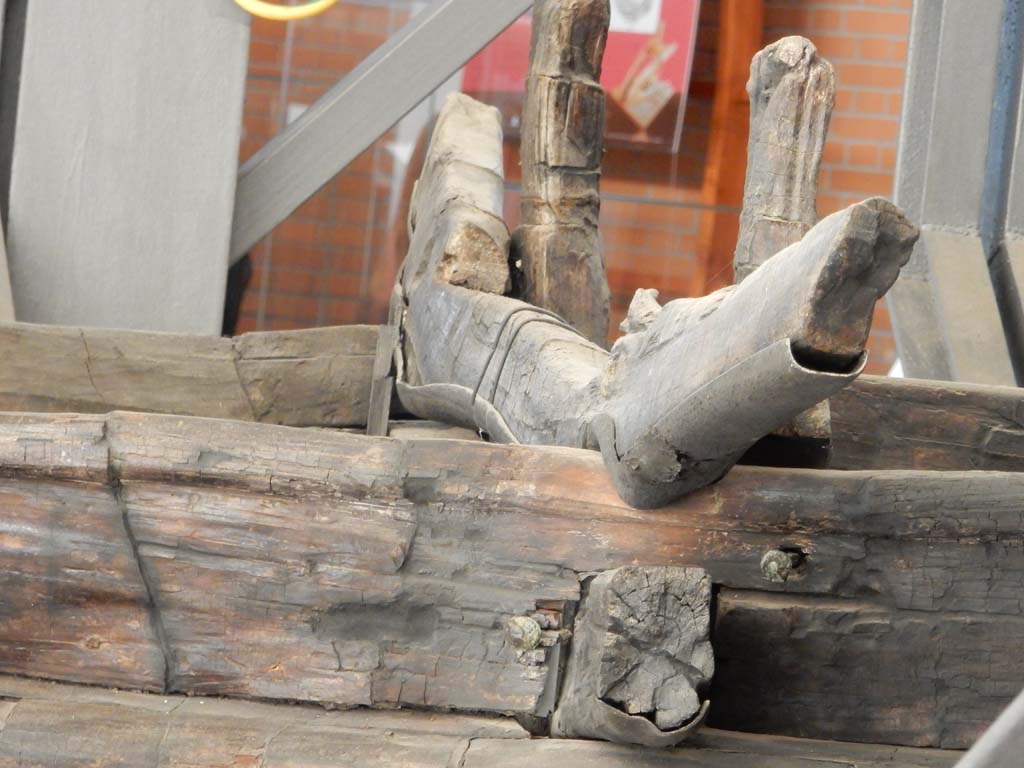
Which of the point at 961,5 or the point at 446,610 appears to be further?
the point at 961,5

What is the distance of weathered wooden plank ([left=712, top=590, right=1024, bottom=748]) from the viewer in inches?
53.2

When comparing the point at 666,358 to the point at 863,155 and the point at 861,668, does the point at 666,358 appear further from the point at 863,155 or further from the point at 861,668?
the point at 863,155

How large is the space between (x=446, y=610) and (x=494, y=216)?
1.07 metres

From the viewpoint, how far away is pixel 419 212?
262cm

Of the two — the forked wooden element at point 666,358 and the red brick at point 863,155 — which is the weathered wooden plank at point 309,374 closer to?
the forked wooden element at point 666,358

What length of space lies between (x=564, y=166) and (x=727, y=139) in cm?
237

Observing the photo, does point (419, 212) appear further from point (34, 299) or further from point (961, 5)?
point (961, 5)

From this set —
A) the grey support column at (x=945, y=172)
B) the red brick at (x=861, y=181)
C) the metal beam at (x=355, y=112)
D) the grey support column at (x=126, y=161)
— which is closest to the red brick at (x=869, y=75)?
the red brick at (x=861, y=181)

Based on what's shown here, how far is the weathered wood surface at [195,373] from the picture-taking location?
8.23 ft

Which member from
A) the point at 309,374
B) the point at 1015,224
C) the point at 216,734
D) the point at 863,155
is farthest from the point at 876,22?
the point at 216,734

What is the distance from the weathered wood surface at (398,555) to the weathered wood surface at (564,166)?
94 centimetres

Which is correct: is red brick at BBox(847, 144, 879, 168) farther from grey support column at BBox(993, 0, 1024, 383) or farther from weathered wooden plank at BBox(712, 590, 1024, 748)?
weathered wooden plank at BBox(712, 590, 1024, 748)

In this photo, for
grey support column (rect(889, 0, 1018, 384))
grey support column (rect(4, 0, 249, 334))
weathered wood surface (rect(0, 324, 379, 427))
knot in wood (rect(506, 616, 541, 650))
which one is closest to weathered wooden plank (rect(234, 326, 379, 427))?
weathered wood surface (rect(0, 324, 379, 427))

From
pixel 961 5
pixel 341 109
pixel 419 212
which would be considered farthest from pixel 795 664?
pixel 961 5
